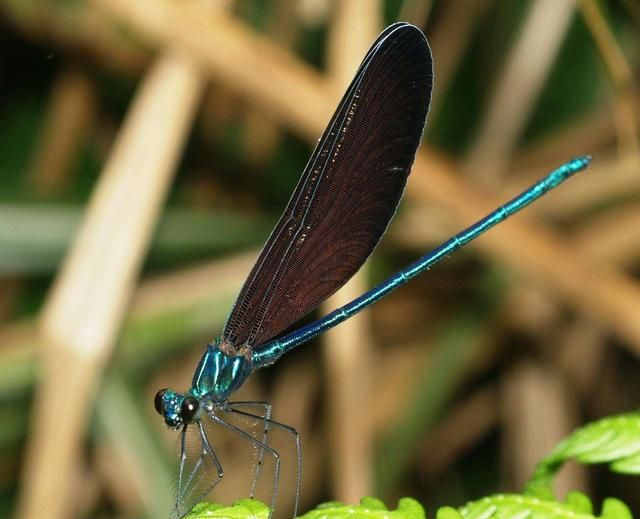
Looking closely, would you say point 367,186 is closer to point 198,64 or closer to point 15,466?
point 198,64

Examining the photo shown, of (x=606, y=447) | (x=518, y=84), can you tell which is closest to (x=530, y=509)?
(x=606, y=447)

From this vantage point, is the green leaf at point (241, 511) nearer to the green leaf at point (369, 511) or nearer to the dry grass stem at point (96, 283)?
the green leaf at point (369, 511)

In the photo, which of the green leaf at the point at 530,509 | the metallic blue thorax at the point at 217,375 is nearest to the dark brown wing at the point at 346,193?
the metallic blue thorax at the point at 217,375

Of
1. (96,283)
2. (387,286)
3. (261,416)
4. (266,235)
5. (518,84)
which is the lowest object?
(261,416)

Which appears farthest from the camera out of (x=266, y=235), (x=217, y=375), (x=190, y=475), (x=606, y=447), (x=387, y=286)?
(x=266, y=235)

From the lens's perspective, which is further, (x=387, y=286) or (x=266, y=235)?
(x=266, y=235)

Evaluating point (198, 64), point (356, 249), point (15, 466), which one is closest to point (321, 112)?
point (198, 64)

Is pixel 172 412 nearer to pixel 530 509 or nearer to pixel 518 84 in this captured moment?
pixel 530 509

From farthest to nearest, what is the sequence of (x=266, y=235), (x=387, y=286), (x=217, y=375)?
(x=266, y=235), (x=387, y=286), (x=217, y=375)
